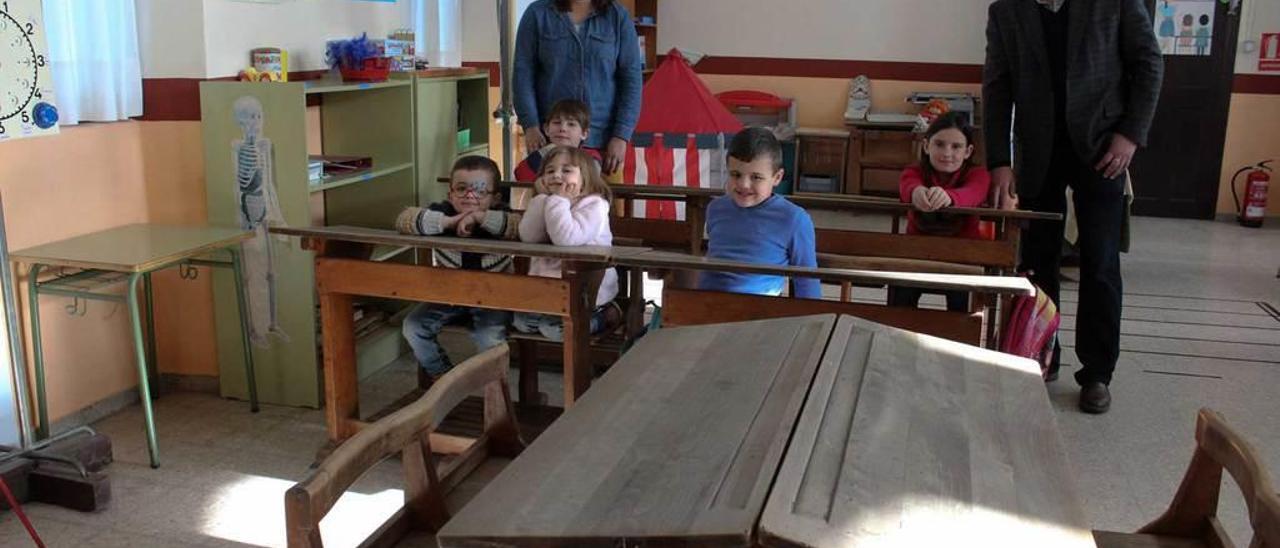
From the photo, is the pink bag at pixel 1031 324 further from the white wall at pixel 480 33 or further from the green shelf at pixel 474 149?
the white wall at pixel 480 33

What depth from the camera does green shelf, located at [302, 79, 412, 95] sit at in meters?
3.58

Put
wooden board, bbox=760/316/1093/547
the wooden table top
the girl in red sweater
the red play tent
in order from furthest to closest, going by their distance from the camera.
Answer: the red play tent < the girl in red sweater < the wooden table top < wooden board, bbox=760/316/1093/547

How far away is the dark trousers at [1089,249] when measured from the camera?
3578 mm

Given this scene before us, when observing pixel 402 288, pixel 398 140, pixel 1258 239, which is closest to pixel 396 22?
pixel 398 140

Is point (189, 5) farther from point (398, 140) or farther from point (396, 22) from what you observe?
point (396, 22)

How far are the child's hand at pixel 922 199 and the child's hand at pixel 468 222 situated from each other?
130cm

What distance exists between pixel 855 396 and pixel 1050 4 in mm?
2351

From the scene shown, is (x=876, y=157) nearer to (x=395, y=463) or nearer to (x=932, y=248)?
(x=932, y=248)

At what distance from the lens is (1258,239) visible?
7.09 metres

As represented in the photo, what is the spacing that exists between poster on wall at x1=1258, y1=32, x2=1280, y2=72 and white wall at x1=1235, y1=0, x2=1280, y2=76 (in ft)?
0.08

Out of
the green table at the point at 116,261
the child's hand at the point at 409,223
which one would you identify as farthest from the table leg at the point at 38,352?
the child's hand at the point at 409,223

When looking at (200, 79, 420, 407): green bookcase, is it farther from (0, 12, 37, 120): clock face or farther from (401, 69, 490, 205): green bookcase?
(0, 12, 37, 120): clock face

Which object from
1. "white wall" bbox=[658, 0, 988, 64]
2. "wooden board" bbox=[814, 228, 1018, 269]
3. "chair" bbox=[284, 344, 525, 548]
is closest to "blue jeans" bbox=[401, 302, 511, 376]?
"wooden board" bbox=[814, 228, 1018, 269]

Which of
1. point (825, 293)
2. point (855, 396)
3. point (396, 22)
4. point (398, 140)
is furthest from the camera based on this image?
point (825, 293)
